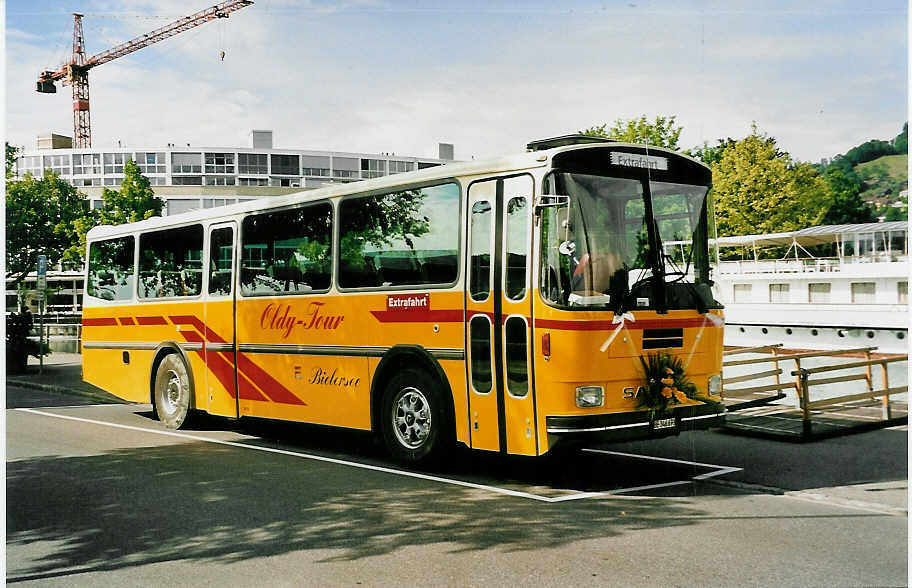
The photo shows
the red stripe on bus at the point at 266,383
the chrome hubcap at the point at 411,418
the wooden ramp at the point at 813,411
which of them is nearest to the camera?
the chrome hubcap at the point at 411,418

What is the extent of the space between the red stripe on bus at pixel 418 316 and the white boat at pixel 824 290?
35.8m

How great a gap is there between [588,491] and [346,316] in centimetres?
379

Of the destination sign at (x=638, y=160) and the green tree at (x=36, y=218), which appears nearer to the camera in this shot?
the destination sign at (x=638, y=160)

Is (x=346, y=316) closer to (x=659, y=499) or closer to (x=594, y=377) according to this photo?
(x=594, y=377)

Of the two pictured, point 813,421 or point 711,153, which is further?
point 711,153

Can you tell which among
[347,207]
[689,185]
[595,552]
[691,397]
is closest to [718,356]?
[691,397]

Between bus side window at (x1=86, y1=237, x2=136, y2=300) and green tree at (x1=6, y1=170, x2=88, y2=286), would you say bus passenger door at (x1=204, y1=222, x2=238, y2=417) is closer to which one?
bus side window at (x1=86, y1=237, x2=136, y2=300)

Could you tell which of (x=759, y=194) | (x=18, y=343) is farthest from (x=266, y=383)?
(x=759, y=194)

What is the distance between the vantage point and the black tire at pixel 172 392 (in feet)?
44.1

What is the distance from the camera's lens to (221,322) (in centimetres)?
1277

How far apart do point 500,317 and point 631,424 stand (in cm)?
164

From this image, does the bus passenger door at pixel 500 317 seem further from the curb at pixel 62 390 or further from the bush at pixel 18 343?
the bush at pixel 18 343

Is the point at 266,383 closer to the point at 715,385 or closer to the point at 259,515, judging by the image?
the point at 259,515

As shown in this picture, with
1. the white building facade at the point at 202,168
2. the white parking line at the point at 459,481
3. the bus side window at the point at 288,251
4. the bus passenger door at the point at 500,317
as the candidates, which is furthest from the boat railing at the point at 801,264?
the white building facade at the point at 202,168
